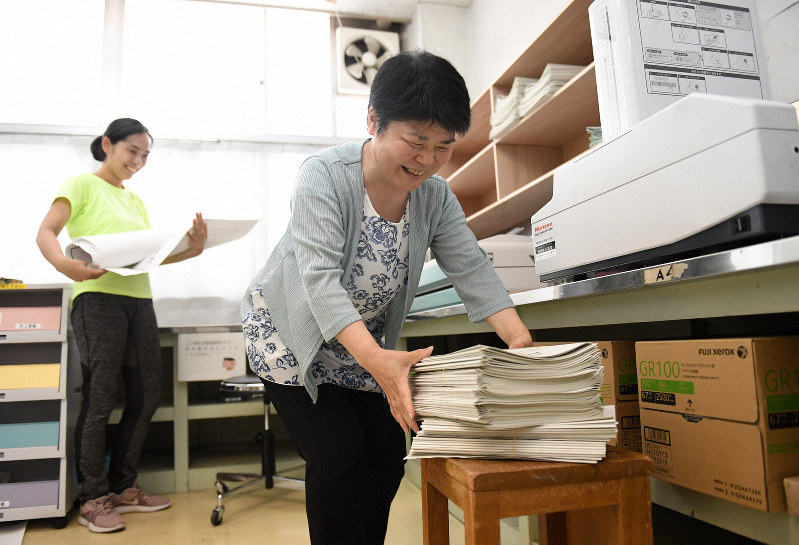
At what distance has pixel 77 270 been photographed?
219cm

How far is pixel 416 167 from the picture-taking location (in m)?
1.00

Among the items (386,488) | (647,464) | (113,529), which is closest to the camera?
(647,464)

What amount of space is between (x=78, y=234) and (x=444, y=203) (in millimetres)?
1858

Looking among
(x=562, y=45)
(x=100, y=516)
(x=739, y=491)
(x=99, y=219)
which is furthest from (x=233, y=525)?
(x=562, y=45)

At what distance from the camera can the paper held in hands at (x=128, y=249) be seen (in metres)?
2.10

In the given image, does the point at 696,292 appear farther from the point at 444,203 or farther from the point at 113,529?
the point at 113,529

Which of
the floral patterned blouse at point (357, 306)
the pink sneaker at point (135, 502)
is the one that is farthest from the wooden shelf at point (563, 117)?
the pink sneaker at point (135, 502)

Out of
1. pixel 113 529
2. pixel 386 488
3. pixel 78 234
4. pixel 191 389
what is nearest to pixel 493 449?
pixel 386 488

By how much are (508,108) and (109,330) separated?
6.23 feet

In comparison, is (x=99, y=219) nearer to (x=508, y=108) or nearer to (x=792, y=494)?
(x=508, y=108)

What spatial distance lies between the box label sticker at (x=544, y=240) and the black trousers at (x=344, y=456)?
19.5 inches

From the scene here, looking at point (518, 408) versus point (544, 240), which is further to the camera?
point (544, 240)

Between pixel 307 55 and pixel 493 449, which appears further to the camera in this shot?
pixel 307 55

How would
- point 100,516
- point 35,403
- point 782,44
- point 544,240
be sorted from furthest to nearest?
point 35,403, point 100,516, point 782,44, point 544,240
